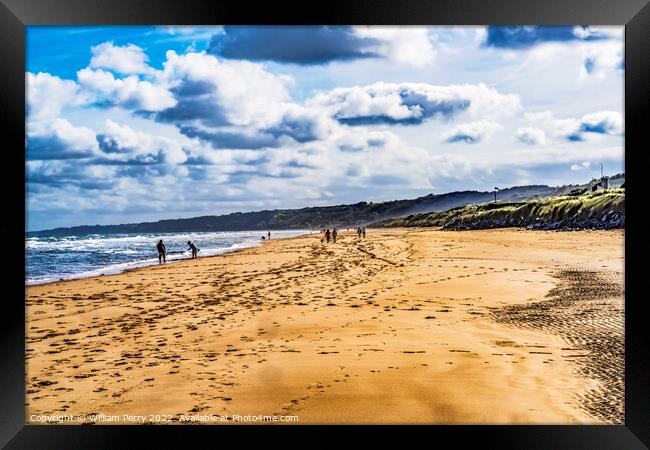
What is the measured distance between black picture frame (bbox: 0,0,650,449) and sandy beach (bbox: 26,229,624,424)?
0.34 m

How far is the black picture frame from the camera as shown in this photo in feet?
11.9

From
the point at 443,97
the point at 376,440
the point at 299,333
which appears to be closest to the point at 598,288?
the point at 443,97

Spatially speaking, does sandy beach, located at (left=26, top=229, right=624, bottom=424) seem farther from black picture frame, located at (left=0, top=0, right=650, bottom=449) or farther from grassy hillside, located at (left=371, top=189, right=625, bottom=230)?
grassy hillside, located at (left=371, top=189, right=625, bottom=230)

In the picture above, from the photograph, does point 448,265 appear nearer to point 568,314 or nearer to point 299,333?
point 568,314

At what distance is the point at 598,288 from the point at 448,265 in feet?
15.6

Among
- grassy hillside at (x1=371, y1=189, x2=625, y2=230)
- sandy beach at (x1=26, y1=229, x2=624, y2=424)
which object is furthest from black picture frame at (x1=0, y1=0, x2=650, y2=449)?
grassy hillside at (x1=371, y1=189, x2=625, y2=230)

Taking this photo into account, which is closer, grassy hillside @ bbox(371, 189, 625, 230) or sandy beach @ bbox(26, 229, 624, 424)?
sandy beach @ bbox(26, 229, 624, 424)

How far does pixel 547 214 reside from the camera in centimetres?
2589
